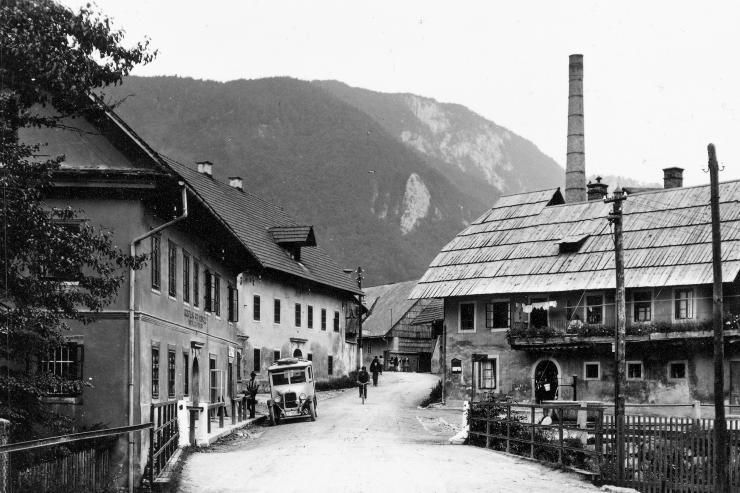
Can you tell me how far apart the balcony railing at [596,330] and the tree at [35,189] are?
29.9 m

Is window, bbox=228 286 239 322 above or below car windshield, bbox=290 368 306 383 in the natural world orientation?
above

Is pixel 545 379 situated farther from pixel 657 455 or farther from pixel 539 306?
pixel 657 455

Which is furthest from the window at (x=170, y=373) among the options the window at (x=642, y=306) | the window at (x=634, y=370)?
the window at (x=642, y=306)

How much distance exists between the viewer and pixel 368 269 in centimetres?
14375

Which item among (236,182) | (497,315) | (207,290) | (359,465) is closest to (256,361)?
(497,315)

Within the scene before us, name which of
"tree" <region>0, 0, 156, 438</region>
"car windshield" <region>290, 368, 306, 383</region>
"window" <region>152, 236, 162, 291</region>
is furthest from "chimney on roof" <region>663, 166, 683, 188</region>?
"tree" <region>0, 0, 156, 438</region>

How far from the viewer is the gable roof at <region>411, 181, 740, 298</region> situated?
43.0 metres

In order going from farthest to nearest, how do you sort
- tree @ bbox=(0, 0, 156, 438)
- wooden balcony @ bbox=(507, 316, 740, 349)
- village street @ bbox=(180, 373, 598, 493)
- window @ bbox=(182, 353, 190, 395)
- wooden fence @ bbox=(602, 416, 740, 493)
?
wooden balcony @ bbox=(507, 316, 740, 349)
window @ bbox=(182, 353, 190, 395)
wooden fence @ bbox=(602, 416, 740, 493)
village street @ bbox=(180, 373, 598, 493)
tree @ bbox=(0, 0, 156, 438)

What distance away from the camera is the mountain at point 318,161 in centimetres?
15038

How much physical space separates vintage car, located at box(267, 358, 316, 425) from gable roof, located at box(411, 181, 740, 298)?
1501 centimetres

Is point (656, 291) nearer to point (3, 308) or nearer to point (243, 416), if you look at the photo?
point (243, 416)

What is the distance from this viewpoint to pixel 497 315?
48625 mm

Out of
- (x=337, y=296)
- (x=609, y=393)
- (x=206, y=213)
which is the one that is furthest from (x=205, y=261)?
(x=337, y=296)

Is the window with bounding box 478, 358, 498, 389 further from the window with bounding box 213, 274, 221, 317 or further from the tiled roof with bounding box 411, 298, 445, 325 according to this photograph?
the tiled roof with bounding box 411, 298, 445, 325
